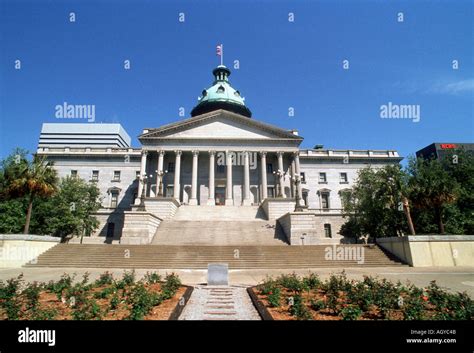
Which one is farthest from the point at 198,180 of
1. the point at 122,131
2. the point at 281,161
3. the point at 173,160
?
the point at 122,131

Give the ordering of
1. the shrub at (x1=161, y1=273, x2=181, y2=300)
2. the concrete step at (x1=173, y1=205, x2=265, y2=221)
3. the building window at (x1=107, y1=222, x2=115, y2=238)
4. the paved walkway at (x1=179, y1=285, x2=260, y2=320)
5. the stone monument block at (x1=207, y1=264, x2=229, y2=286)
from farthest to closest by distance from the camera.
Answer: the building window at (x1=107, y1=222, x2=115, y2=238) → the concrete step at (x1=173, y1=205, x2=265, y2=221) → the stone monument block at (x1=207, y1=264, x2=229, y2=286) → the shrub at (x1=161, y1=273, x2=181, y2=300) → the paved walkway at (x1=179, y1=285, x2=260, y2=320)

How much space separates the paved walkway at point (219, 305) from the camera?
757cm

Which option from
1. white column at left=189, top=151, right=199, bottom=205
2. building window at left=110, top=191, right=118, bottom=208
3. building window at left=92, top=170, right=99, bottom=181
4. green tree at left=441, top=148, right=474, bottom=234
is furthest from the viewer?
building window at left=92, top=170, right=99, bottom=181

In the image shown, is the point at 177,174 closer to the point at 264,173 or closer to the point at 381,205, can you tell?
the point at 264,173

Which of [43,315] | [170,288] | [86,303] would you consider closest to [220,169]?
[170,288]

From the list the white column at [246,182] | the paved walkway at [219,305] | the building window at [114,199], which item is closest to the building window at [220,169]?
the white column at [246,182]

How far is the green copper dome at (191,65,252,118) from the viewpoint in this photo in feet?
200

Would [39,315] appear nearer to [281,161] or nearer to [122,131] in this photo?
[281,161]

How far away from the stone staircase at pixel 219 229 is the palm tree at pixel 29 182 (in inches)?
460

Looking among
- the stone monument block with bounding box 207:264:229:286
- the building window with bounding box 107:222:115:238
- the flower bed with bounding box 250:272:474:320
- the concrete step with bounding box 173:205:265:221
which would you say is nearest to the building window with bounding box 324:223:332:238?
the concrete step with bounding box 173:205:265:221

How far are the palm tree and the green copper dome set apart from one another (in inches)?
1622

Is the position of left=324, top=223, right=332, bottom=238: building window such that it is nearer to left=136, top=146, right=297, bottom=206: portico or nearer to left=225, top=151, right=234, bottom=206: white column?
left=136, top=146, right=297, bottom=206: portico

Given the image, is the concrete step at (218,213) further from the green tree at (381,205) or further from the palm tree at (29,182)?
the palm tree at (29,182)
